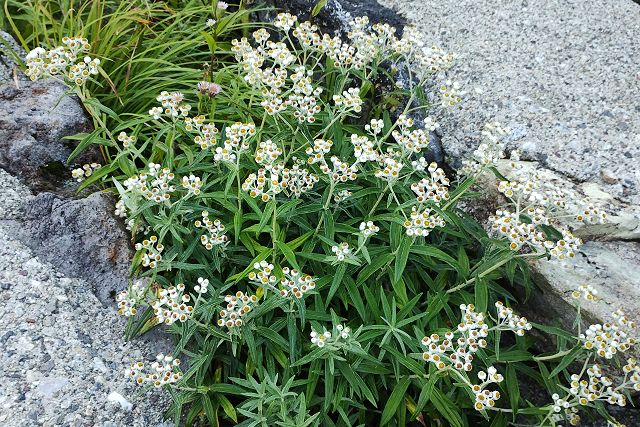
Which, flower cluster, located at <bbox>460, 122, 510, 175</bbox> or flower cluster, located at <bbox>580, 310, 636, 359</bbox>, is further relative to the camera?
flower cluster, located at <bbox>460, 122, 510, 175</bbox>

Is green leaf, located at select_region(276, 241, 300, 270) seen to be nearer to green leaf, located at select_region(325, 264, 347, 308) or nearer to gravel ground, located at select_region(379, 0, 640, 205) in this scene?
green leaf, located at select_region(325, 264, 347, 308)

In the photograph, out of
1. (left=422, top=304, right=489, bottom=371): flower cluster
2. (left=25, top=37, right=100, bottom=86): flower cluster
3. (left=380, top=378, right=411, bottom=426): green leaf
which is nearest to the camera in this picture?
(left=422, top=304, right=489, bottom=371): flower cluster

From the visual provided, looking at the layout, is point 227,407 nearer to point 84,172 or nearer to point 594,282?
point 84,172

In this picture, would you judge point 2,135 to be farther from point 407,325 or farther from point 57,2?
point 407,325

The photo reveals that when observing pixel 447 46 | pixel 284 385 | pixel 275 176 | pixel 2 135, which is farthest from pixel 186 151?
pixel 447 46

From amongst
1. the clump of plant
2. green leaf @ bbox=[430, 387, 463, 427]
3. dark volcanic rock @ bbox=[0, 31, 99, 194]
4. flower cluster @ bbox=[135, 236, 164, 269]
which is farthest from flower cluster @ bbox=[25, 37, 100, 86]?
green leaf @ bbox=[430, 387, 463, 427]

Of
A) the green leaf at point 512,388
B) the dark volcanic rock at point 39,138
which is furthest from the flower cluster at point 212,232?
the green leaf at point 512,388
